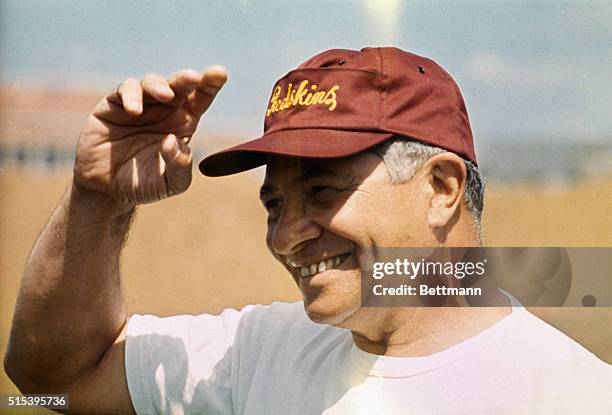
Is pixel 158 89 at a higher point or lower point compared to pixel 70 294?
higher

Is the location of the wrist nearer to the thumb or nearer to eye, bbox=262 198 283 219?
the thumb

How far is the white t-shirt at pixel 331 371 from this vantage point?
1184 mm

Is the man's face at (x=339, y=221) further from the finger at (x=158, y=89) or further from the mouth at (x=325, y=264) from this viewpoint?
the finger at (x=158, y=89)

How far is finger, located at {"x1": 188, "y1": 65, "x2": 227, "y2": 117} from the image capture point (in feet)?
3.91

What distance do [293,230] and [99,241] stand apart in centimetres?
35

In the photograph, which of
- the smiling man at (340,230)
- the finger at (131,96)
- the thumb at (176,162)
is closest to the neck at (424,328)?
the smiling man at (340,230)

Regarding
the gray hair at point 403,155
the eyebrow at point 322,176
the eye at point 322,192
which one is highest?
the gray hair at point 403,155

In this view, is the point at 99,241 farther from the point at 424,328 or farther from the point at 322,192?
the point at 424,328

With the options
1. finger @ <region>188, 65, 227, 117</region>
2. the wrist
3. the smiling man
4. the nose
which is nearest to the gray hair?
the smiling man

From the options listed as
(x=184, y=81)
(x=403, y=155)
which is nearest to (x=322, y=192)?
(x=403, y=155)

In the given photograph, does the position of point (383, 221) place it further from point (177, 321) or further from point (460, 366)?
point (177, 321)

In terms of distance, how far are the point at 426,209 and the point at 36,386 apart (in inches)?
29.5

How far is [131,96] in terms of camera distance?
120 cm

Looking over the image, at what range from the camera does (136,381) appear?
4.72 ft
